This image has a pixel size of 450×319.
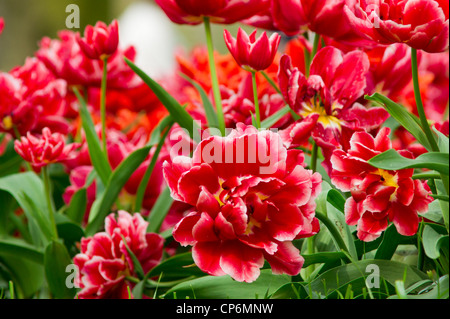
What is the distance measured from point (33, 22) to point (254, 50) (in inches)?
176

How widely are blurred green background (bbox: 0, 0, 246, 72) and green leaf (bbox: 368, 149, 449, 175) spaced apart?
3.40 m

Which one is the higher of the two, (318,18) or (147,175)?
(318,18)

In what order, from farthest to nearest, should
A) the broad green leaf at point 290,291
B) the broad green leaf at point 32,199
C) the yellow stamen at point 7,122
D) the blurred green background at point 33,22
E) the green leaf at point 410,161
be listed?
the blurred green background at point 33,22 → the yellow stamen at point 7,122 → the broad green leaf at point 32,199 → the broad green leaf at point 290,291 → the green leaf at point 410,161

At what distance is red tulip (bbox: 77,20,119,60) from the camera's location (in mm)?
789

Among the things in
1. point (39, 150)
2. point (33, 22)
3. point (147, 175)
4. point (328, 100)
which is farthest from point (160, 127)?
point (33, 22)

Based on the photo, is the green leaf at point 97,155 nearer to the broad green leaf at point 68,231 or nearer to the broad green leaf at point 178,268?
the broad green leaf at point 68,231

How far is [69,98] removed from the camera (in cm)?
125

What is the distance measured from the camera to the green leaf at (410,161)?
0.48m

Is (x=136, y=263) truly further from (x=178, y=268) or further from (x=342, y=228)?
(x=342, y=228)

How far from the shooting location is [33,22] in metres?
4.71

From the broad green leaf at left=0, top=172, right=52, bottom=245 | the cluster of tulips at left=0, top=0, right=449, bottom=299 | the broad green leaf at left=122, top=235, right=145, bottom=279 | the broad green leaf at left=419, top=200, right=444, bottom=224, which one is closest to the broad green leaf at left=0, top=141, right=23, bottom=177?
the cluster of tulips at left=0, top=0, right=449, bottom=299

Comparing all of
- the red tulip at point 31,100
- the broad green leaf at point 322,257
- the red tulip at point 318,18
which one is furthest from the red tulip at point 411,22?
the red tulip at point 31,100

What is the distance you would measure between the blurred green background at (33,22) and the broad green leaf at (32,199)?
9.94 feet

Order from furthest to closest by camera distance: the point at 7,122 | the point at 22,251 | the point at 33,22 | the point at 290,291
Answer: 1. the point at 33,22
2. the point at 7,122
3. the point at 22,251
4. the point at 290,291
